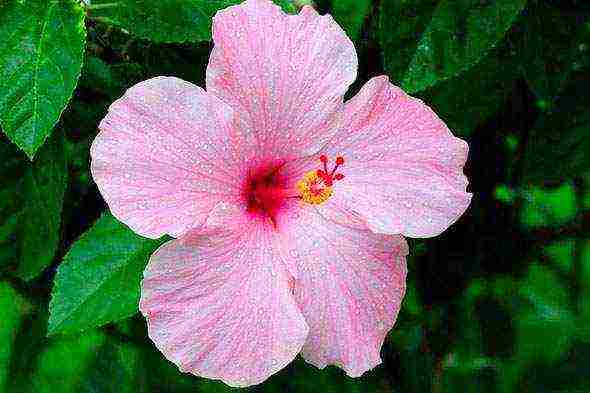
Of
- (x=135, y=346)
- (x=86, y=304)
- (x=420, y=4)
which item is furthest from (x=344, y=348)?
(x=135, y=346)

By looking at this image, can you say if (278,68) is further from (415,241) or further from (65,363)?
(65,363)

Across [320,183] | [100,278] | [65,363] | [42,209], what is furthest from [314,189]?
[65,363]

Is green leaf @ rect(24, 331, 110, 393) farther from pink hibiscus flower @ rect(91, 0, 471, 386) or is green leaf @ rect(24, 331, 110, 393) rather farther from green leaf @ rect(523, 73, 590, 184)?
green leaf @ rect(523, 73, 590, 184)

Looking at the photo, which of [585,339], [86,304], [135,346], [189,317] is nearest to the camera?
[189,317]

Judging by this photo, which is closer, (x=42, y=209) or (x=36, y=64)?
(x=36, y=64)

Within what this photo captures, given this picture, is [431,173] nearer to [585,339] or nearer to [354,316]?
[354,316]

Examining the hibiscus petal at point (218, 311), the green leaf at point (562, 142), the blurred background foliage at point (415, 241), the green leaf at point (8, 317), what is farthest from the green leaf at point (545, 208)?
the green leaf at point (8, 317)

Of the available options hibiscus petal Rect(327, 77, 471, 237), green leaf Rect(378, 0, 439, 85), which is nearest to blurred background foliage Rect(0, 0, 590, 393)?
green leaf Rect(378, 0, 439, 85)
